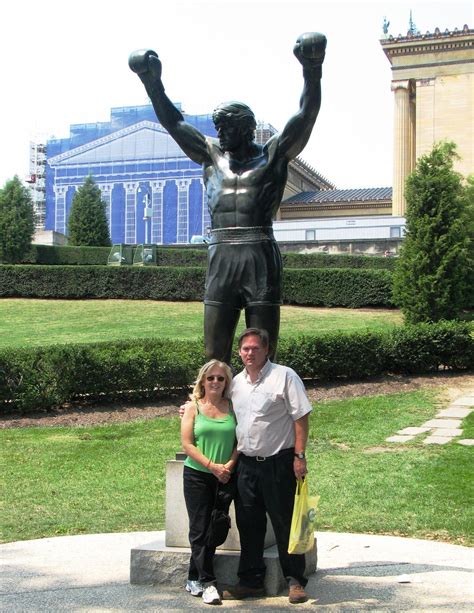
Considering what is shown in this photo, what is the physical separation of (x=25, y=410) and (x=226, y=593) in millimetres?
9234

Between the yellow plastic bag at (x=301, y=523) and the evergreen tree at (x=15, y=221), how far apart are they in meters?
33.5

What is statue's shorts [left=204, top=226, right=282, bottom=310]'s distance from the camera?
5.09 meters

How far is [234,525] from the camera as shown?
15.9ft

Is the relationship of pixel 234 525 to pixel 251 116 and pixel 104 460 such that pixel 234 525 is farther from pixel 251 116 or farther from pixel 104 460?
pixel 104 460

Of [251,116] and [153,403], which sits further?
[153,403]

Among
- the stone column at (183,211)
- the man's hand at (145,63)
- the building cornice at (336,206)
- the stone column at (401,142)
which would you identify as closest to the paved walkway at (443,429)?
the man's hand at (145,63)

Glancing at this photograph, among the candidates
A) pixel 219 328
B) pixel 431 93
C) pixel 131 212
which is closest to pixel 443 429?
pixel 219 328

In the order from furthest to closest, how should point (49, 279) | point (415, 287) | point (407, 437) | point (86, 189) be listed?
point (86, 189), point (49, 279), point (415, 287), point (407, 437)

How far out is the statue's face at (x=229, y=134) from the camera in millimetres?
5137

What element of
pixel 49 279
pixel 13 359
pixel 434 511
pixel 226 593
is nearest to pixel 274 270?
pixel 226 593

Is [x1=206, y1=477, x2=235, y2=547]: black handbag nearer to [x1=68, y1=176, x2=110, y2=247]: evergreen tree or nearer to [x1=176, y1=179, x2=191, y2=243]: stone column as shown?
[x1=68, y1=176, x2=110, y2=247]: evergreen tree

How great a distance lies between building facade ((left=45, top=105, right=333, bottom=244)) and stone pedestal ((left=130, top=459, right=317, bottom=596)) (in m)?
51.7

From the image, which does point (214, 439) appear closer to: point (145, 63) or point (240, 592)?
point (240, 592)

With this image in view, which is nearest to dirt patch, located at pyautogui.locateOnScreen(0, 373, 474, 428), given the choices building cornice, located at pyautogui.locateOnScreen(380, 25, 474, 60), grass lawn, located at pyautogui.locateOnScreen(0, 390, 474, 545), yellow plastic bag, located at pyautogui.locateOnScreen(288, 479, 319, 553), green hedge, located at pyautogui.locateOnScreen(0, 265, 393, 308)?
grass lawn, located at pyautogui.locateOnScreen(0, 390, 474, 545)
